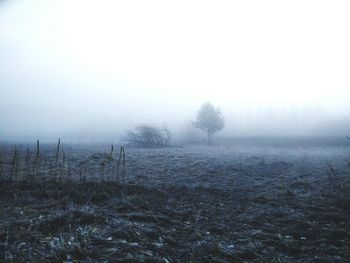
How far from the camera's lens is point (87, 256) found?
5.96 meters

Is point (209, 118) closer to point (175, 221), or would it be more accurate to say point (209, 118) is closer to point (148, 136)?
point (148, 136)

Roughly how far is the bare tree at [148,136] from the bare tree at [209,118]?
7.36m

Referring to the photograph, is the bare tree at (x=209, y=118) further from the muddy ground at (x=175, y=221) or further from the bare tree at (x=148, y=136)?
the muddy ground at (x=175, y=221)

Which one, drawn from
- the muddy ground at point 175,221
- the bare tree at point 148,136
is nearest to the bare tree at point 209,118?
the bare tree at point 148,136

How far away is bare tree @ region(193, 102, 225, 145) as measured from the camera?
49.0 metres

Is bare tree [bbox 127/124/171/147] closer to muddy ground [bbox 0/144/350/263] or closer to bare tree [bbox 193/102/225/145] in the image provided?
bare tree [bbox 193/102/225/145]

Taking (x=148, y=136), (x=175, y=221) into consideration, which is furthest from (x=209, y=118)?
(x=175, y=221)

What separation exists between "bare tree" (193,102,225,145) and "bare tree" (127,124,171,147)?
24.2 feet

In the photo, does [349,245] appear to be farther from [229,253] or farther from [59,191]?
[59,191]

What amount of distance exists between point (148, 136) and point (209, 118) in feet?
37.8

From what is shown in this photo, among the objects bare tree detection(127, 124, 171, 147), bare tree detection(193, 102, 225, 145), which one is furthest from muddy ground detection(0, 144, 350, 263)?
bare tree detection(193, 102, 225, 145)

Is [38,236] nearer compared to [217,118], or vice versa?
[38,236]

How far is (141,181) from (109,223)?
22.2ft

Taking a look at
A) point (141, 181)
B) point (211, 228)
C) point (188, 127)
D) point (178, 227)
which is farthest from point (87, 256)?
point (188, 127)
